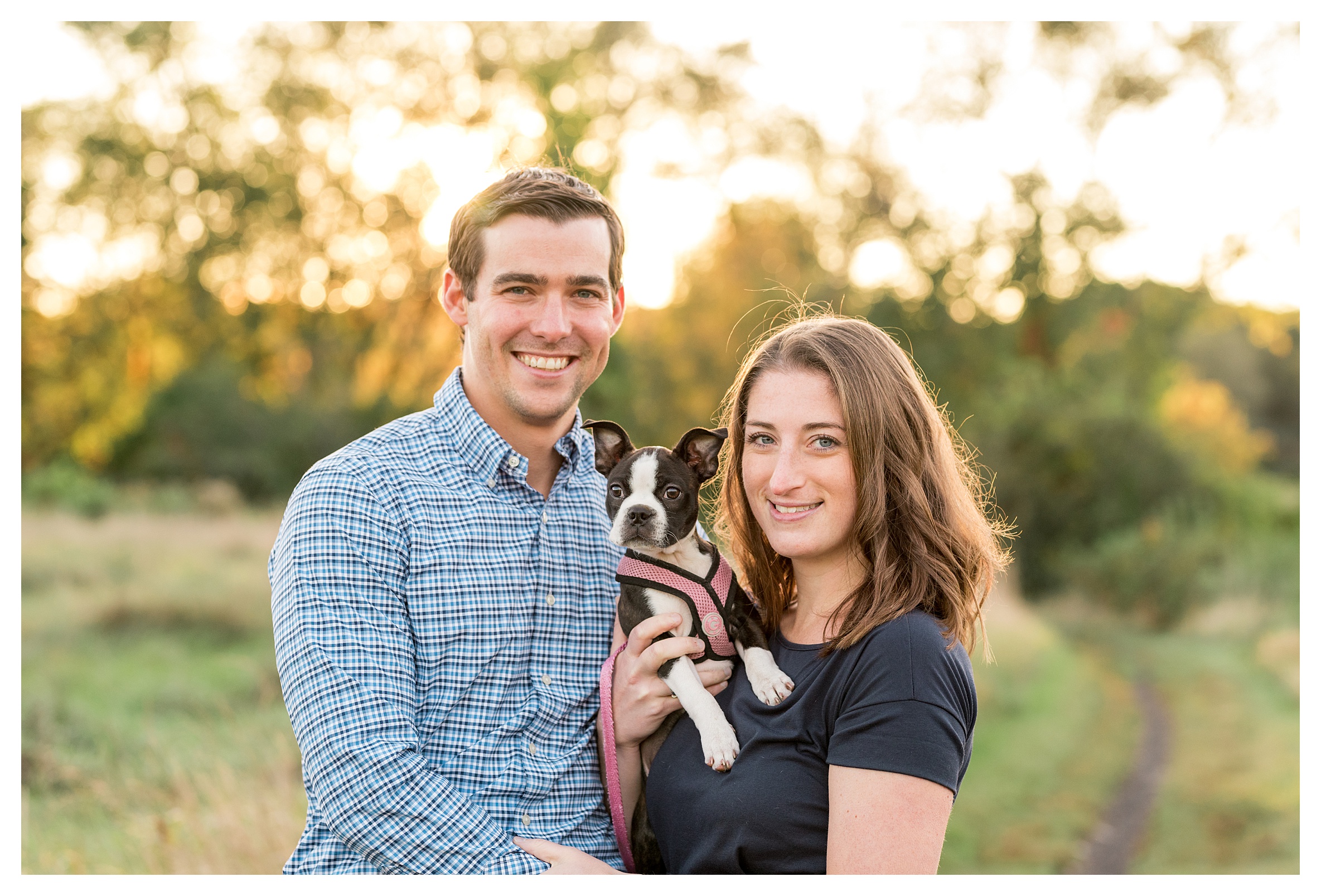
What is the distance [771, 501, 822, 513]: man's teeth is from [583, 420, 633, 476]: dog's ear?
2.81 ft

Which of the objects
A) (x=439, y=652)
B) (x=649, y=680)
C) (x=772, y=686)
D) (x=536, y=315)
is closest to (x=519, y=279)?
(x=536, y=315)

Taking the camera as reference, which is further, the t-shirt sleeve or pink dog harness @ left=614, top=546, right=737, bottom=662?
pink dog harness @ left=614, top=546, right=737, bottom=662

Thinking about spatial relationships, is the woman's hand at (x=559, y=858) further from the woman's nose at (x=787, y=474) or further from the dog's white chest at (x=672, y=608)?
the woman's nose at (x=787, y=474)

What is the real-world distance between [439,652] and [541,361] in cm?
110

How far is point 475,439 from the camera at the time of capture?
3713 mm

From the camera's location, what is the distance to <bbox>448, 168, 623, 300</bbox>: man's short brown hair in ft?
12.2

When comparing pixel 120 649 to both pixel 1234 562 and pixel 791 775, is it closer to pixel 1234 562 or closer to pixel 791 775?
pixel 791 775

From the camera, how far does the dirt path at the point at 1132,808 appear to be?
9398mm

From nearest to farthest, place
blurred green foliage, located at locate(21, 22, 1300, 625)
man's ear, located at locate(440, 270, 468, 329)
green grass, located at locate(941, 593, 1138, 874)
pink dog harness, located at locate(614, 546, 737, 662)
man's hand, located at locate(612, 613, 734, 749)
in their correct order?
man's hand, located at locate(612, 613, 734, 749), pink dog harness, located at locate(614, 546, 737, 662), man's ear, located at locate(440, 270, 468, 329), green grass, located at locate(941, 593, 1138, 874), blurred green foliage, located at locate(21, 22, 1300, 625)

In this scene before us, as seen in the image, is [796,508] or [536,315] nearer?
[796,508]

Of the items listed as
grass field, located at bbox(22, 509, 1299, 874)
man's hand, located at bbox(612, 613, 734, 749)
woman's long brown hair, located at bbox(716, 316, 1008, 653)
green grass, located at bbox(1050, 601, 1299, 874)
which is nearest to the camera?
woman's long brown hair, located at bbox(716, 316, 1008, 653)

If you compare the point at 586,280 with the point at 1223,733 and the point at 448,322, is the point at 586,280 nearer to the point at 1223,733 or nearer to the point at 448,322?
the point at 1223,733

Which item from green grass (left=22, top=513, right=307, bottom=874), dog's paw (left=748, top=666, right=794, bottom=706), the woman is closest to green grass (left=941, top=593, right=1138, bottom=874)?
the woman

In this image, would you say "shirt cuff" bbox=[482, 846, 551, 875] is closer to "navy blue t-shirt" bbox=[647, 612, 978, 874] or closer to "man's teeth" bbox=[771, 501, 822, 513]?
"navy blue t-shirt" bbox=[647, 612, 978, 874]
